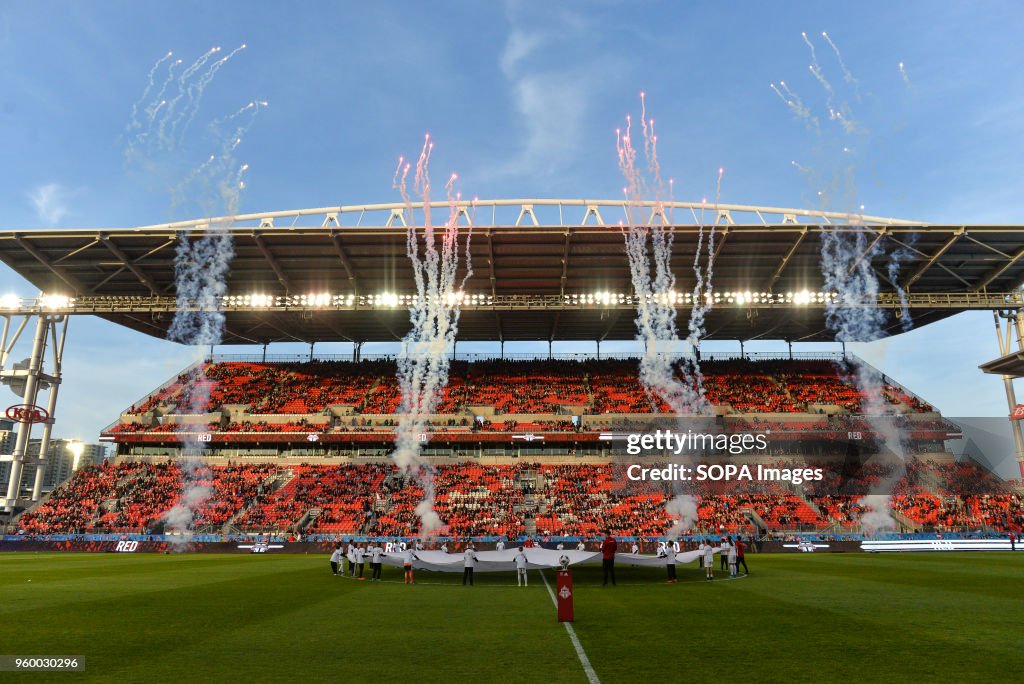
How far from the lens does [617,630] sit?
40.1 ft

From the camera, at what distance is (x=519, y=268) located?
53.4 m

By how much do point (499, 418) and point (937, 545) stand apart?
32778 mm

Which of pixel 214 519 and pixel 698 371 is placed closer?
pixel 214 519

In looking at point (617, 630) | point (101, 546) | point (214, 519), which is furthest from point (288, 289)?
point (617, 630)

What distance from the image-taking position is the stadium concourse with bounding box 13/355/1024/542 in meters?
44.3

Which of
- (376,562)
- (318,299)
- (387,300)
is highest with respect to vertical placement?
(318,299)

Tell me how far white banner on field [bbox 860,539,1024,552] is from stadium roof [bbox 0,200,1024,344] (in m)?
19.7

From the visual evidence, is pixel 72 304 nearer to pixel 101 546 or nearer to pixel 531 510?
pixel 101 546

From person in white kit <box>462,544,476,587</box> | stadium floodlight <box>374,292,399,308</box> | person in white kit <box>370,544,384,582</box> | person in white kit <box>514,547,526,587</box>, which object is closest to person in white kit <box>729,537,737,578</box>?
person in white kit <box>514,547,526,587</box>

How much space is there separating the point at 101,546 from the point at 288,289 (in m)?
23.3

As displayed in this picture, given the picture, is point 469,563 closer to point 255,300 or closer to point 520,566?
point 520,566

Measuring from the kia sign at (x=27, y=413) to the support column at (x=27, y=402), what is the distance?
500mm

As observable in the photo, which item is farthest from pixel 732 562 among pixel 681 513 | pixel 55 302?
pixel 55 302

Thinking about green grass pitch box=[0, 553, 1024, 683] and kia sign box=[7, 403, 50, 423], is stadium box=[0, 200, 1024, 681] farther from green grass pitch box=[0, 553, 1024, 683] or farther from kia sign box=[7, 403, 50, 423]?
green grass pitch box=[0, 553, 1024, 683]
